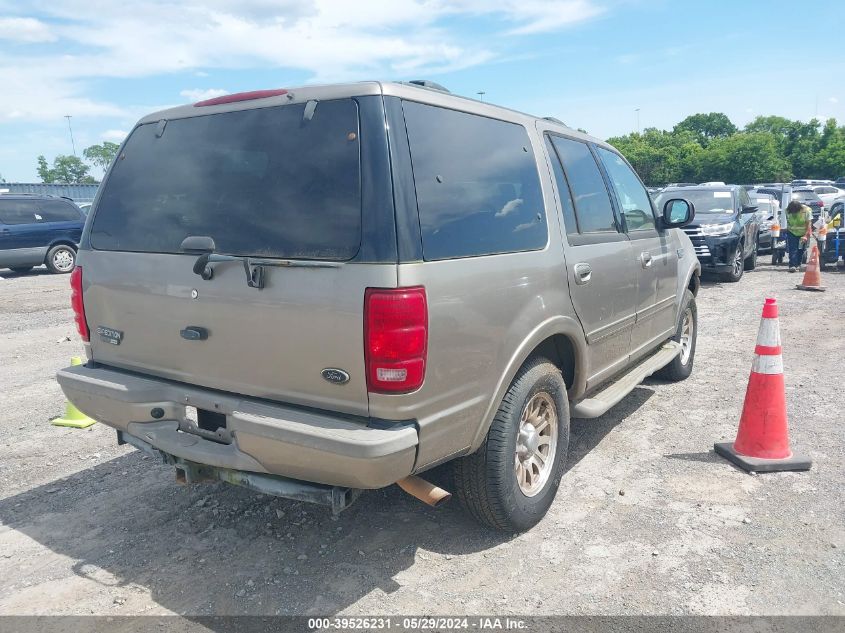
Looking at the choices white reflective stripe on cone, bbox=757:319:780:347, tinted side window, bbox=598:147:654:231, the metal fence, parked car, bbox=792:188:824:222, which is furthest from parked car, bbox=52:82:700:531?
the metal fence

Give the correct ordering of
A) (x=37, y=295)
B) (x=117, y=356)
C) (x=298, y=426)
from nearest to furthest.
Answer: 1. (x=298, y=426)
2. (x=117, y=356)
3. (x=37, y=295)

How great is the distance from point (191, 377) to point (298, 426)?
762 millimetres

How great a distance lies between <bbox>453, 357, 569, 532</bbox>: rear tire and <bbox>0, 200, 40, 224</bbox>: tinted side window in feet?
48.8

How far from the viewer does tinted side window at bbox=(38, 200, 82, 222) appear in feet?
49.1

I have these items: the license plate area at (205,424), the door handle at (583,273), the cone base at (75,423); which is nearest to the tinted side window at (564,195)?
the door handle at (583,273)

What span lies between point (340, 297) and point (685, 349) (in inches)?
184

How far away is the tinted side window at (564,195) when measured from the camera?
3.71 metres

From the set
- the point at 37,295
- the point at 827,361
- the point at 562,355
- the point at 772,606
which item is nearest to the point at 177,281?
the point at 562,355

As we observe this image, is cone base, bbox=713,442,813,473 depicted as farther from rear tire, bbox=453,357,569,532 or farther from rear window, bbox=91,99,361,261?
rear window, bbox=91,99,361,261

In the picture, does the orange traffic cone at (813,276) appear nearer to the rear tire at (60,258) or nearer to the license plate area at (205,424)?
the license plate area at (205,424)

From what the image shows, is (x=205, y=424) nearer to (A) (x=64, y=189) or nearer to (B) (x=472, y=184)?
(B) (x=472, y=184)

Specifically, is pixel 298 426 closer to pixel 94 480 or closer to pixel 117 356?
pixel 117 356

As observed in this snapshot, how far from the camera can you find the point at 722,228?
12.8 metres

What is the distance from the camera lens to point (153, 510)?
3686 millimetres
